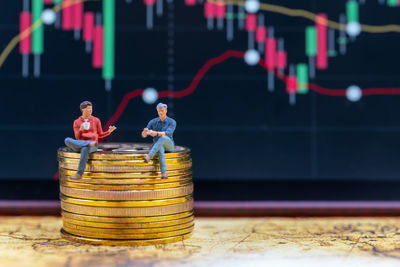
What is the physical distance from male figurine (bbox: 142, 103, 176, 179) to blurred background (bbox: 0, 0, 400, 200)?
0.77 meters

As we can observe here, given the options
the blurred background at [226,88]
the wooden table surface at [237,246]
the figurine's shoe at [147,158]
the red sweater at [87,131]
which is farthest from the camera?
the blurred background at [226,88]

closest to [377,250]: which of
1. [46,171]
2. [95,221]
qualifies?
[95,221]

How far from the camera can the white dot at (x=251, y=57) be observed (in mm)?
4324

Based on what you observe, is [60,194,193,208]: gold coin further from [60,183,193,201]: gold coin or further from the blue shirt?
the blue shirt

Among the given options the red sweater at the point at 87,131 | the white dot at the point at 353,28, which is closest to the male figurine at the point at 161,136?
the red sweater at the point at 87,131

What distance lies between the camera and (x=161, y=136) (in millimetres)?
3385

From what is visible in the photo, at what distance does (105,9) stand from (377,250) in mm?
2742

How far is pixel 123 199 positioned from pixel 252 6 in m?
1.99

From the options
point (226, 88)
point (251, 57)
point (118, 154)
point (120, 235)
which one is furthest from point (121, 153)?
point (251, 57)

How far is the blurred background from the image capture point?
14.1ft

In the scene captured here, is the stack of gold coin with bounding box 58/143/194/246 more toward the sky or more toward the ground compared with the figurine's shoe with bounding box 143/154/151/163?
more toward the ground

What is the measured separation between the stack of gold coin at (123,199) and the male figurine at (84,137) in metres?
0.04

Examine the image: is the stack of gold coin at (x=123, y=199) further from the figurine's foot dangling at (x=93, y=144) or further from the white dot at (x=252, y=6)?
the white dot at (x=252, y=6)

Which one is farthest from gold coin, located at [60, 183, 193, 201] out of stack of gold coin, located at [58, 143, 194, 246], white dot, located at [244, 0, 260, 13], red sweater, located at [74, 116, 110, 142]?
white dot, located at [244, 0, 260, 13]
